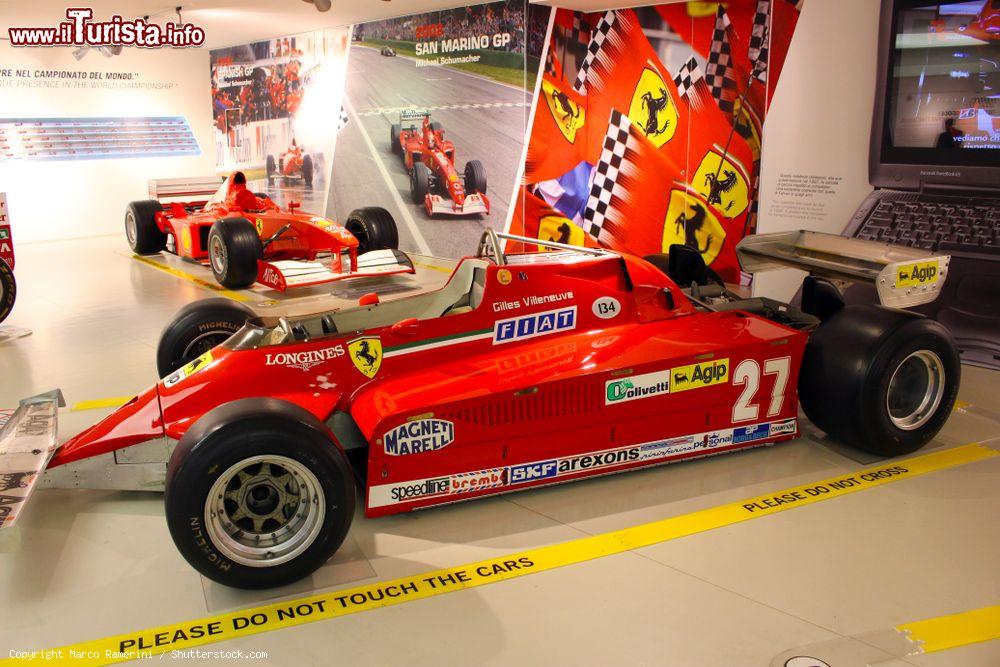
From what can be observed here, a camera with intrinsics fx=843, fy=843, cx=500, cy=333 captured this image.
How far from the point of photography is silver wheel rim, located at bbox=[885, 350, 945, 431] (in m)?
4.92

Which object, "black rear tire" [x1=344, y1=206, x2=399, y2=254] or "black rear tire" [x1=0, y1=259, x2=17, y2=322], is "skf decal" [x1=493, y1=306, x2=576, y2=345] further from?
"black rear tire" [x1=344, y1=206, x2=399, y2=254]

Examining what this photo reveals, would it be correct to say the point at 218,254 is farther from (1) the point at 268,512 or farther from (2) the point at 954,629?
(2) the point at 954,629

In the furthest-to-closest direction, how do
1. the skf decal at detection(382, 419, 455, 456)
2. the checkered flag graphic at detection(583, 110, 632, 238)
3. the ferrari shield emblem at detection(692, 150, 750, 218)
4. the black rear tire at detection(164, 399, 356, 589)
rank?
the checkered flag graphic at detection(583, 110, 632, 238) → the ferrari shield emblem at detection(692, 150, 750, 218) → the skf decal at detection(382, 419, 455, 456) → the black rear tire at detection(164, 399, 356, 589)

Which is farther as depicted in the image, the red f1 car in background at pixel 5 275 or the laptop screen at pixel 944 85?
the red f1 car in background at pixel 5 275

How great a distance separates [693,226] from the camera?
9.98m

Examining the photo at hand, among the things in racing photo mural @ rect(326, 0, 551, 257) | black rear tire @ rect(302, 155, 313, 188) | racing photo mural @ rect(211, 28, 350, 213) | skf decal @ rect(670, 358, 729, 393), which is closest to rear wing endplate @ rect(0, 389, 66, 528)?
skf decal @ rect(670, 358, 729, 393)

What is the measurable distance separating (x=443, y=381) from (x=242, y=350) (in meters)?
1.09

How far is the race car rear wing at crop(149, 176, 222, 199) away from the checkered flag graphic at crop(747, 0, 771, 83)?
8.28 meters

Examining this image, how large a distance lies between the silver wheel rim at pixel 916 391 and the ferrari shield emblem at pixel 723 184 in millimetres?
4871

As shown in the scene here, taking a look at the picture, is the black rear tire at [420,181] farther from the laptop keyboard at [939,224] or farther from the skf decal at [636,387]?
the skf decal at [636,387]

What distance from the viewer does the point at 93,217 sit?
15.7 metres

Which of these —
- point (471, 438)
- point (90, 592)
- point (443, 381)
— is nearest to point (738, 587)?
point (471, 438)

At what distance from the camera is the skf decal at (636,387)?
4.42 meters
